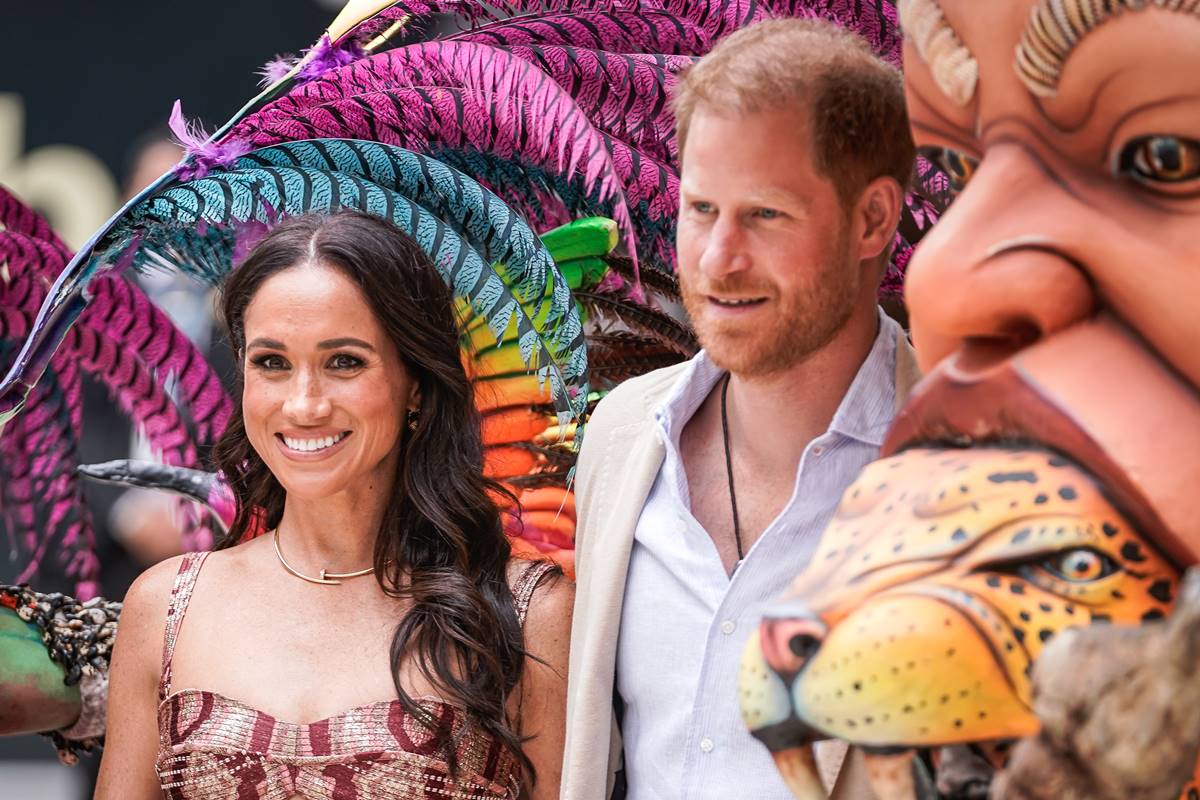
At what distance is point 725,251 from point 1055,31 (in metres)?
0.49

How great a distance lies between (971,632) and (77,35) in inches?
103

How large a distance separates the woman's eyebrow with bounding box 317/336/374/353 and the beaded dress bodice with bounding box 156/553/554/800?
1.46 feet

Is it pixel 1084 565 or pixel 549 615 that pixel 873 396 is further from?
pixel 1084 565

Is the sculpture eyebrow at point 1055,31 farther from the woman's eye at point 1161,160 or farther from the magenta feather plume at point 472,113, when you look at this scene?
the magenta feather plume at point 472,113

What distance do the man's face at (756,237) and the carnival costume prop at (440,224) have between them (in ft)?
1.82

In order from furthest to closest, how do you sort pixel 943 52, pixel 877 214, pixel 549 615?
pixel 549 615 < pixel 877 214 < pixel 943 52

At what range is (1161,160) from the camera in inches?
27.2

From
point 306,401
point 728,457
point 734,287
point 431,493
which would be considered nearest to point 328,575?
point 431,493

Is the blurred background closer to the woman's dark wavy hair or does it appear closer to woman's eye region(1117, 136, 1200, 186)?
the woman's dark wavy hair

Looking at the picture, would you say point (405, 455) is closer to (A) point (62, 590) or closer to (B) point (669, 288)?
(B) point (669, 288)

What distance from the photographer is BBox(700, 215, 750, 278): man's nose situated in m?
1.18

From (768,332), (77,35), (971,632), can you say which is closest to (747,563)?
(768,332)

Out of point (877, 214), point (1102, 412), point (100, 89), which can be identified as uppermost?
point (100, 89)

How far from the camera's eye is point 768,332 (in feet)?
4.08
